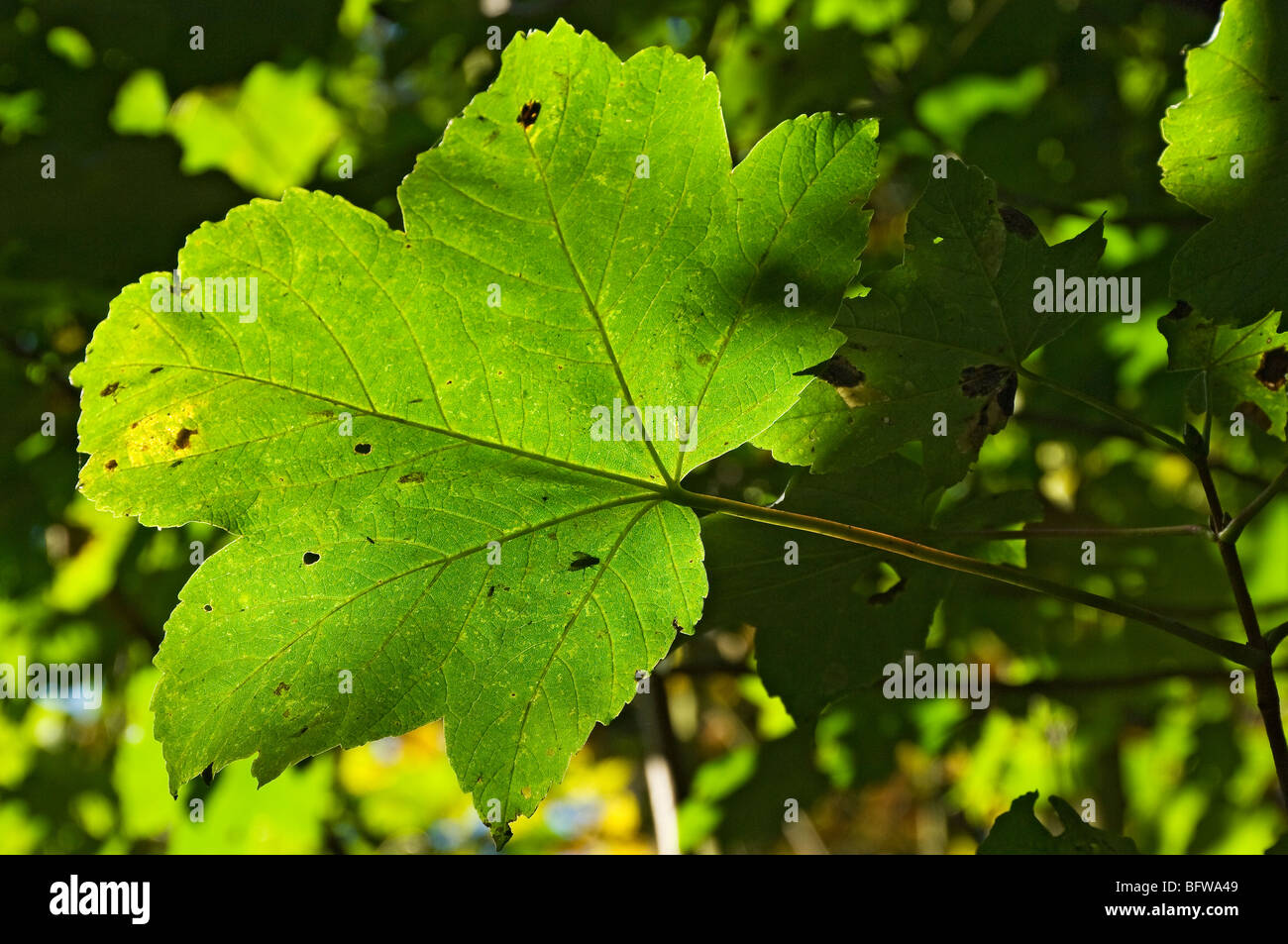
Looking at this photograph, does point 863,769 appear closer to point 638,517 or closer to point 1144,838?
point 1144,838

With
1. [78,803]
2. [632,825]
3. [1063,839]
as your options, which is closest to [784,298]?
[1063,839]

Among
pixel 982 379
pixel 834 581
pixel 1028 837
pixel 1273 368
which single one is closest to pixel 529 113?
pixel 982 379

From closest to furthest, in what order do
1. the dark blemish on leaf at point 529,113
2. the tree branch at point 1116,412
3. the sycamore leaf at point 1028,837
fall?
1. the dark blemish on leaf at point 529,113
2. the tree branch at point 1116,412
3. the sycamore leaf at point 1028,837

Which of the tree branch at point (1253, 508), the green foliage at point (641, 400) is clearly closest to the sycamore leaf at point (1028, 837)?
the green foliage at point (641, 400)

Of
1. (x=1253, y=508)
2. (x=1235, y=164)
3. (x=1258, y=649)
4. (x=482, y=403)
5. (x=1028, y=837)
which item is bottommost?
(x=1028, y=837)

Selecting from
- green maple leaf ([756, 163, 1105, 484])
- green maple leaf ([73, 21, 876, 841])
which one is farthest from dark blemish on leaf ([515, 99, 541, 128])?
green maple leaf ([756, 163, 1105, 484])

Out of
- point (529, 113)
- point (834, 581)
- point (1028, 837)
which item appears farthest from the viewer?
point (834, 581)

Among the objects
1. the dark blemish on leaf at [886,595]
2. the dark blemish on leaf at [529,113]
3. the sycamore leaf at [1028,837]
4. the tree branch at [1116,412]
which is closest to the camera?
the dark blemish on leaf at [529,113]

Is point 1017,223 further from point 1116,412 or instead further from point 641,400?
point 641,400

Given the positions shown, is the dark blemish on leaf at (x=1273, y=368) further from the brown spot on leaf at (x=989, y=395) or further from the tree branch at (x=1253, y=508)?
the brown spot on leaf at (x=989, y=395)
